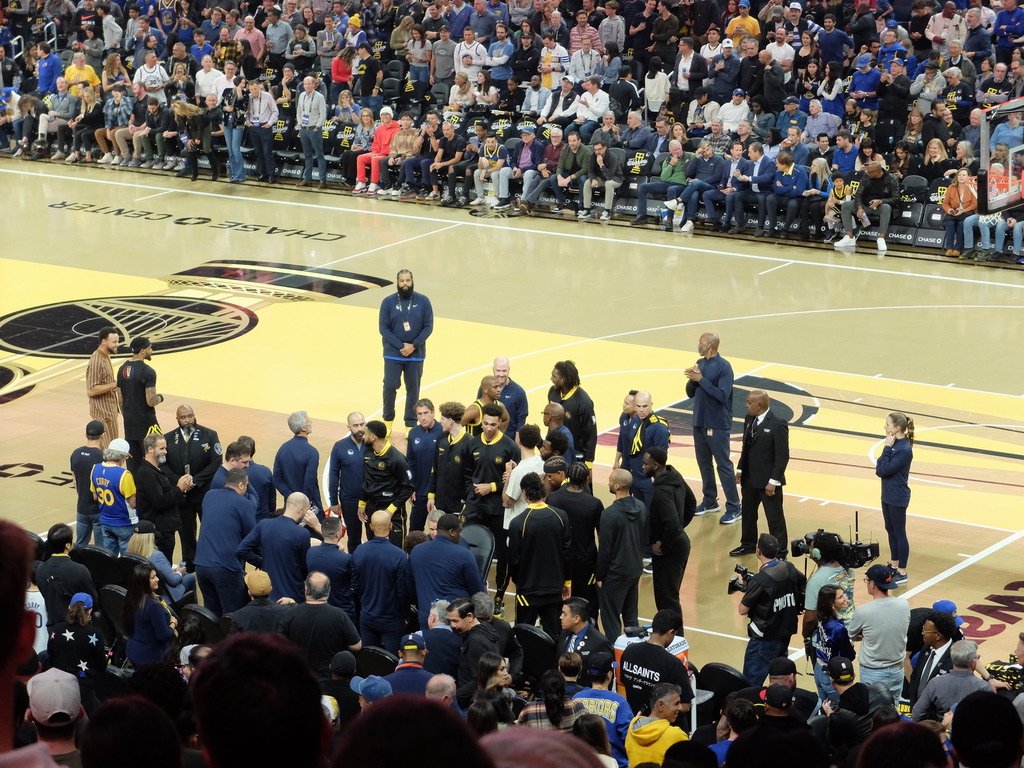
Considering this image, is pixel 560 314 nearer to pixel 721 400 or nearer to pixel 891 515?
pixel 721 400

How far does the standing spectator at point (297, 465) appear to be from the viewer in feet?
44.3

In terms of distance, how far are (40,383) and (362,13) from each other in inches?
708

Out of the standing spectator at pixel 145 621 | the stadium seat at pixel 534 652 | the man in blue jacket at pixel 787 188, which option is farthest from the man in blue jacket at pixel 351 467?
the man in blue jacket at pixel 787 188

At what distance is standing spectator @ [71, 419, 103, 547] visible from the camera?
1367 cm

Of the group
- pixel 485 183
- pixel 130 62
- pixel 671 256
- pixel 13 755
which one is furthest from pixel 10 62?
pixel 13 755

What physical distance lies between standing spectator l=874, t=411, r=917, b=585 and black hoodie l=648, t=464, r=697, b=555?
82.0 inches

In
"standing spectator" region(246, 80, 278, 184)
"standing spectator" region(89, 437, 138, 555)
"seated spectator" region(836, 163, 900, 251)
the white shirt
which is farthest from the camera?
"standing spectator" region(246, 80, 278, 184)

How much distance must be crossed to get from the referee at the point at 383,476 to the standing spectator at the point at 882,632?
15.3ft

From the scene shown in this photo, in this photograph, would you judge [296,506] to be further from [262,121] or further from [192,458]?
[262,121]

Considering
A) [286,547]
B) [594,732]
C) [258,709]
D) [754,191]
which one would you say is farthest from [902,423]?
[754,191]

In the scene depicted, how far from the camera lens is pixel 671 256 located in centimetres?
2591

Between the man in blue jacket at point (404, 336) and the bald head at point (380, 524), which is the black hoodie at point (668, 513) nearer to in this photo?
the bald head at point (380, 524)

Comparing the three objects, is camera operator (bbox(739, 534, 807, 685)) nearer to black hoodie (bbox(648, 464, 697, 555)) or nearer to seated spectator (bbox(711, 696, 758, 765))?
black hoodie (bbox(648, 464, 697, 555))

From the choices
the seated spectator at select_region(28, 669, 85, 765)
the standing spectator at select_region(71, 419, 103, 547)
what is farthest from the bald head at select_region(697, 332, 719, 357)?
the seated spectator at select_region(28, 669, 85, 765)
